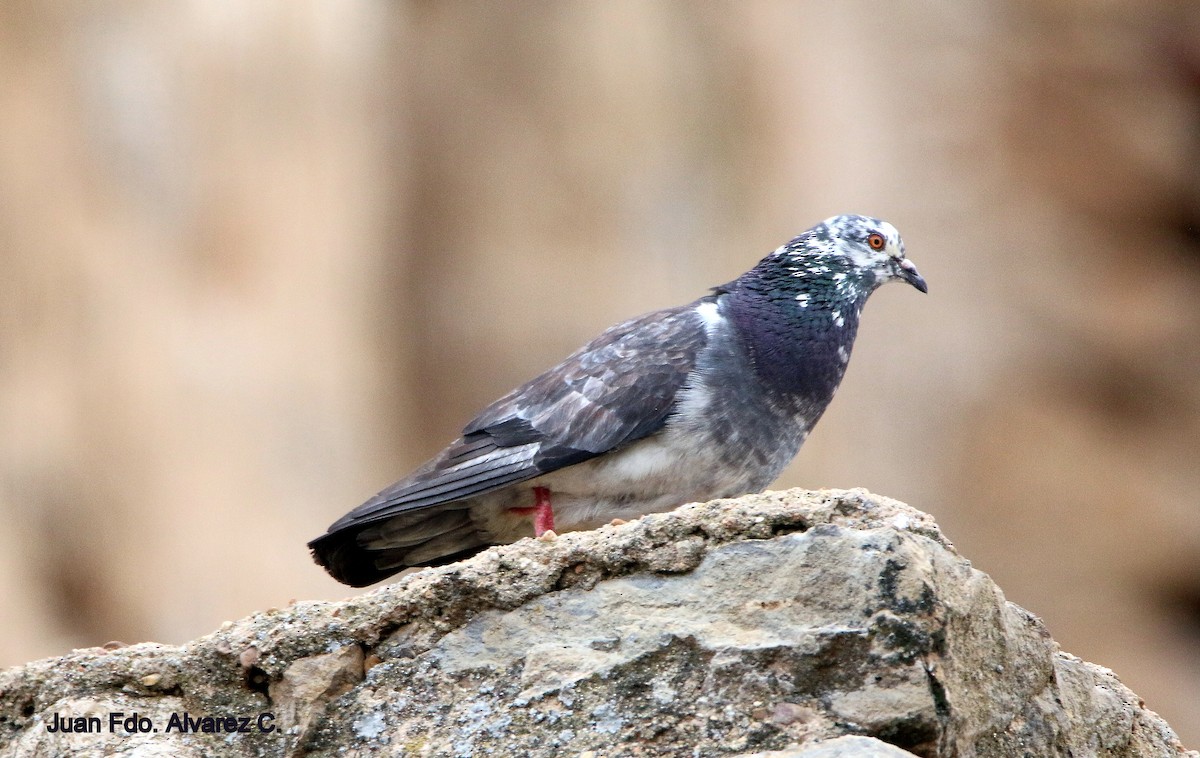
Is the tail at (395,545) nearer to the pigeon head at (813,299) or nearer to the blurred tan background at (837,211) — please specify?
the pigeon head at (813,299)

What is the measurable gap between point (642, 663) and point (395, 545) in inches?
100

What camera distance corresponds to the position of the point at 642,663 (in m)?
3.67

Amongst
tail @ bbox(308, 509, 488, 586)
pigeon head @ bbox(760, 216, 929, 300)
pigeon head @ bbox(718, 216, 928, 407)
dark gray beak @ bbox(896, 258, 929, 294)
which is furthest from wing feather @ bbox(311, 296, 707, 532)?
dark gray beak @ bbox(896, 258, 929, 294)

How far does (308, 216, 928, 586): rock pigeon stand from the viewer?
19.1ft

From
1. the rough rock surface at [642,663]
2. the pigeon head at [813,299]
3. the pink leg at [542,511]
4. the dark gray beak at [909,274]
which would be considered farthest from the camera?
the dark gray beak at [909,274]

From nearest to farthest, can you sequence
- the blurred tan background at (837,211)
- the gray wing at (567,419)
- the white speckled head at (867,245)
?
the gray wing at (567,419) → the white speckled head at (867,245) → the blurred tan background at (837,211)

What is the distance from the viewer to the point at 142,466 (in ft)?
38.0

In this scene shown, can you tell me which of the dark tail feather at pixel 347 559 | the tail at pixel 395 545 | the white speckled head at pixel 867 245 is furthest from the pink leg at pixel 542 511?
the white speckled head at pixel 867 245

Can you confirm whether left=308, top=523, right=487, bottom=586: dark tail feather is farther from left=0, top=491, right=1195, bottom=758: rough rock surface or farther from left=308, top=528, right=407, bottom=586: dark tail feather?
left=0, top=491, right=1195, bottom=758: rough rock surface

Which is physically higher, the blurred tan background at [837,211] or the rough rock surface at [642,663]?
the blurred tan background at [837,211]

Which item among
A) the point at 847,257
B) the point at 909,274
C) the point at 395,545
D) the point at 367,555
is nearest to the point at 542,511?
the point at 395,545

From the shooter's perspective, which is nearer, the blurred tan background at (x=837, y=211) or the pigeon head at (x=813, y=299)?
the pigeon head at (x=813, y=299)

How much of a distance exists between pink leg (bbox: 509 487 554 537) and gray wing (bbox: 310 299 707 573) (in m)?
0.19

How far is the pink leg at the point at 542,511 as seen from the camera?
595 centimetres
